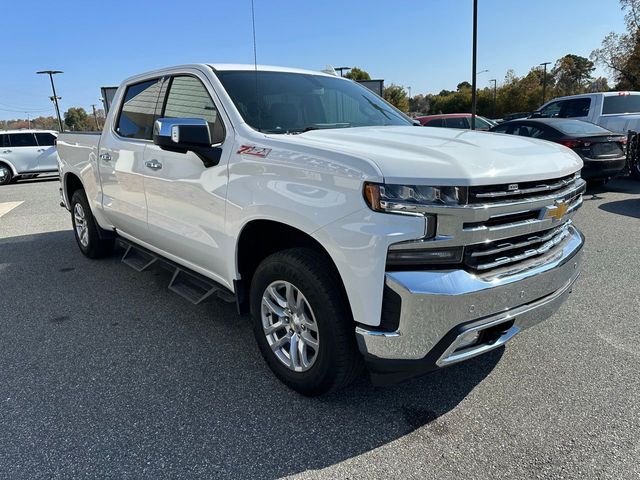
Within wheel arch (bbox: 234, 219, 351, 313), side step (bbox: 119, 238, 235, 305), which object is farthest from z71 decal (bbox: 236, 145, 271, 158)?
side step (bbox: 119, 238, 235, 305)

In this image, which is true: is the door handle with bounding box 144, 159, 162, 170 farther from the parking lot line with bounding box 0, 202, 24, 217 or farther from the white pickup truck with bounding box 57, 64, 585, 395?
the parking lot line with bounding box 0, 202, 24, 217

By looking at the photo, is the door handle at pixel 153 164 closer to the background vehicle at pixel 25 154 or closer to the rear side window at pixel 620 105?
the rear side window at pixel 620 105

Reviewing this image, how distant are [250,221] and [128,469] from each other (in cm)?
141

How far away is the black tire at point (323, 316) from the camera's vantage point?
2404 millimetres

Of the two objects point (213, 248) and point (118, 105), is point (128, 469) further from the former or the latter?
point (118, 105)

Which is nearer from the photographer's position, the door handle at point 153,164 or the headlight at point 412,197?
the headlight at point 412,197

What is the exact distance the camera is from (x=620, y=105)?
35.7ft

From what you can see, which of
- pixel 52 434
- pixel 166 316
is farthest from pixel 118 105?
pixel 52 434

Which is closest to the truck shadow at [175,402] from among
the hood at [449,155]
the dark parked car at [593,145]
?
the hood at [449,155]

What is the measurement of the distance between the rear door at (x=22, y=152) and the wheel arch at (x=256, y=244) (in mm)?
15458

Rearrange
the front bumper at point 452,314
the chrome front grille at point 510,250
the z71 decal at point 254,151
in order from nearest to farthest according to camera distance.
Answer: the front bumper at point 452,314 → the chrome front grille at point 510,250 → the z71 decal at point 254,151

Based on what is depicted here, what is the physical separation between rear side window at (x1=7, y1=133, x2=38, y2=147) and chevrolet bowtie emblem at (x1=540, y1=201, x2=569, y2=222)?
671 inches

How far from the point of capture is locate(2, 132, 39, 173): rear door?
15305 millimetres

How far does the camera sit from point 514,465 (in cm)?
225
